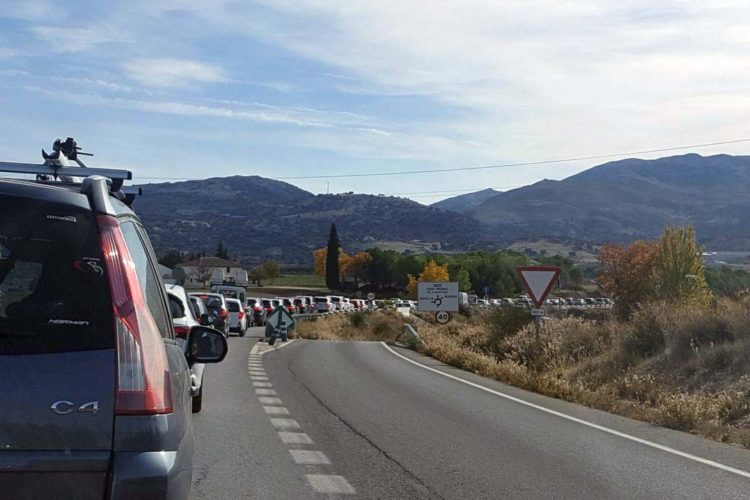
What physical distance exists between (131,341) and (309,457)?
5.87 m

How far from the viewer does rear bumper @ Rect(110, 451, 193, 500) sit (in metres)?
3.89

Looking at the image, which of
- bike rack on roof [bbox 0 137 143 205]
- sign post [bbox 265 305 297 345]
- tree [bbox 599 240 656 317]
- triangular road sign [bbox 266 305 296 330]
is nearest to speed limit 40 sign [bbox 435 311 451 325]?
sign post [bbox 265 305 297 345]

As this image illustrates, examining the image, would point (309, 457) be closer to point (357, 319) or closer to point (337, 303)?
point (357, 319)

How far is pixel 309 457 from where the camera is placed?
380 inches

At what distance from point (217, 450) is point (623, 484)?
3909 mm

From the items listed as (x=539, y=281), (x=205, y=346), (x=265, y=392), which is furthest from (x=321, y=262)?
(x=205, y=346)

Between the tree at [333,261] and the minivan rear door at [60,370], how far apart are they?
117m

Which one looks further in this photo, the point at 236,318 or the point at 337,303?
the point at 337,303

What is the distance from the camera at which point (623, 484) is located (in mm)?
8633

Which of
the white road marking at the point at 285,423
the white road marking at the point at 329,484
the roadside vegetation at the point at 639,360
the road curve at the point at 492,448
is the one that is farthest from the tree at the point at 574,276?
the white road marking at the point at 329,484

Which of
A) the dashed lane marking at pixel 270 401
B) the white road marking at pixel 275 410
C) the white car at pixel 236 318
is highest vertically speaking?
the white road marking at pixel 275 410

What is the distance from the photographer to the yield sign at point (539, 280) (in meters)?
20.0

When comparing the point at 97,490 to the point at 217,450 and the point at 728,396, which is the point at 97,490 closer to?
the point at 217,450

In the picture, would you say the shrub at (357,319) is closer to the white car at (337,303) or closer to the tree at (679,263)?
the tree at (679,263)
